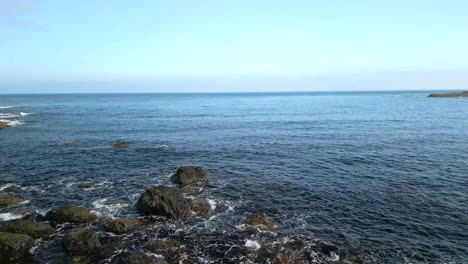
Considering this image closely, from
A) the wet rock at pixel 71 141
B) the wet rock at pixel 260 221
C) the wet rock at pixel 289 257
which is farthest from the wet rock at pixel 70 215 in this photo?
the wet rock at pixel 71 141

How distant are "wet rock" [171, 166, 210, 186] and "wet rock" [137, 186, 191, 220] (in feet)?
23.0

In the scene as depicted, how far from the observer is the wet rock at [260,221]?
26041mm

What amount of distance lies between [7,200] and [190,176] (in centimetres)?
1707

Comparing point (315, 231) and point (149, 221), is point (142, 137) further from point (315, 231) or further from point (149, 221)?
point (315, 231)

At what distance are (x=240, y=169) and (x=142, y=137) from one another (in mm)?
31663

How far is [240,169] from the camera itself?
42.5 metres

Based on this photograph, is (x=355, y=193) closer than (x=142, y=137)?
Yes

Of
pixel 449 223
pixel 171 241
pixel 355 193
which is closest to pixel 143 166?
pixel 171 241

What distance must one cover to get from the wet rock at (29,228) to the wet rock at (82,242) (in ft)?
7.72

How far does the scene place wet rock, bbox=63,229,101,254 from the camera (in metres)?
22.4

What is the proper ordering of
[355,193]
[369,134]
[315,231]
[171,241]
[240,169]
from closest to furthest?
[171,241], [315,231], [355,193], [240,169], [369,134]

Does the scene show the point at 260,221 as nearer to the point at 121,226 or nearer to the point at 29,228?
the point at 121,226

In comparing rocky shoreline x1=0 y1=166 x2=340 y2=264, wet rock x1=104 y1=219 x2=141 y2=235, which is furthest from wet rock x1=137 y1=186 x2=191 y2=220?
wet rock x1=104 y1=219 x2=141 y2=235

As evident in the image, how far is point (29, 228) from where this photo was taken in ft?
80.9
